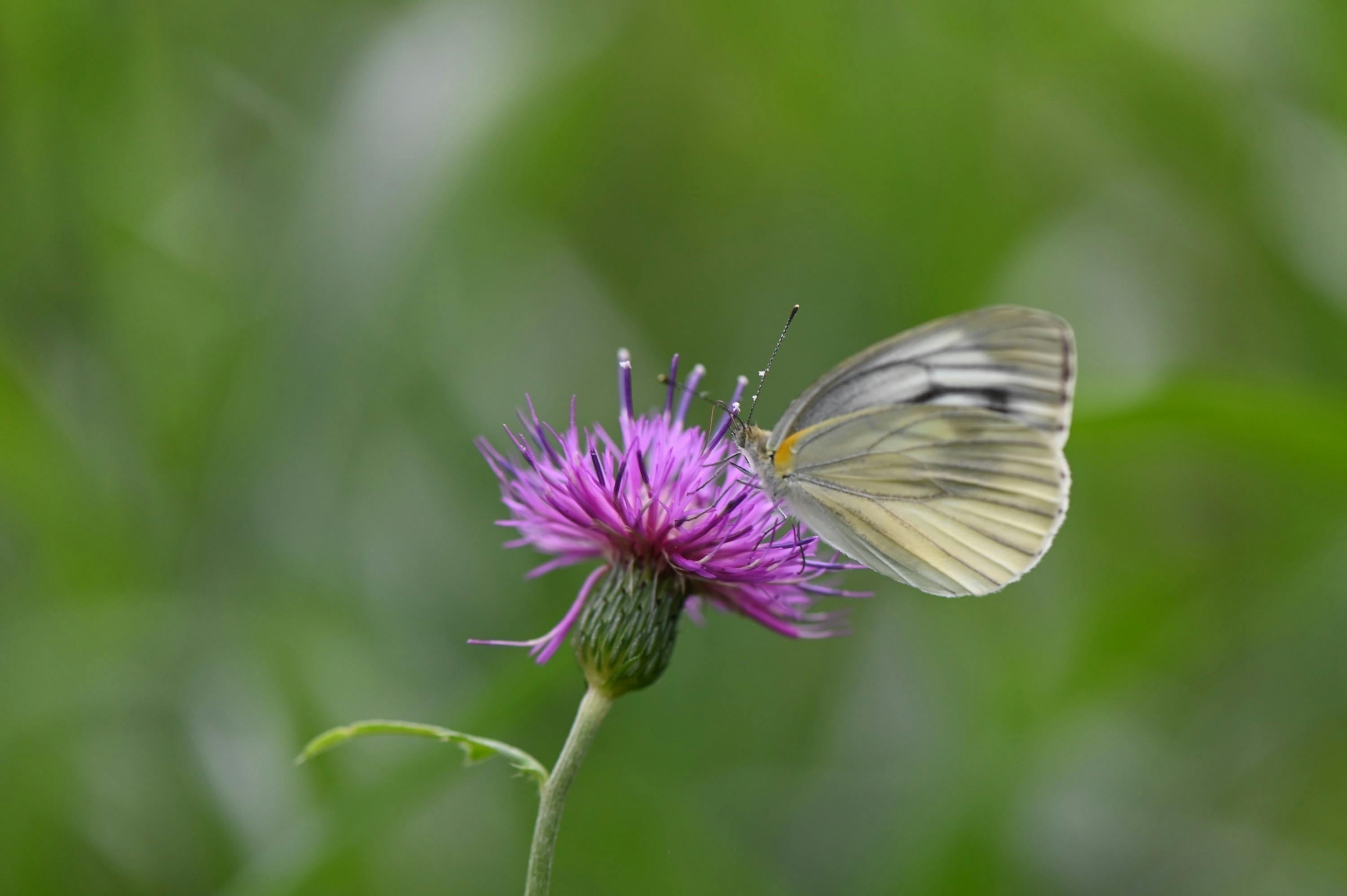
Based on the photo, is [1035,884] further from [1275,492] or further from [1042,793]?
[1275,492]

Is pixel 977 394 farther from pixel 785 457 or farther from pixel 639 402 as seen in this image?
pixel 639 402

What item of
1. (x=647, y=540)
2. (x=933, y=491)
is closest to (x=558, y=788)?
(x=647, y=540)

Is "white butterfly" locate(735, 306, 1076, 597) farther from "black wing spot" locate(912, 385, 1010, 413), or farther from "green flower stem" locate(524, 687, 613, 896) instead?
"green flower stem" locate(524, 687, 613, 896)

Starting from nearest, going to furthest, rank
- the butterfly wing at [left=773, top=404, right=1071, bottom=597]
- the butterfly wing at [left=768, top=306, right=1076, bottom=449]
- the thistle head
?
the thistle head
the butterfly wing at [left=768, top=306, right=1076, bottom=449]
the butterfly wing at [left=773, top=404, right=1071, bottom=597]

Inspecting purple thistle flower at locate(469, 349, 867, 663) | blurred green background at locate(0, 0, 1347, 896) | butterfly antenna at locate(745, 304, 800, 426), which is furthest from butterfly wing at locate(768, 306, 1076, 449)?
blurred green background at locate(0, 0, 1347, 896)

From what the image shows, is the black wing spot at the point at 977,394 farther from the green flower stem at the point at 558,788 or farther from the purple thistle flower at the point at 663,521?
the green flower stem at the point at 558,788

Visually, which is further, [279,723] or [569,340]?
[569,340]

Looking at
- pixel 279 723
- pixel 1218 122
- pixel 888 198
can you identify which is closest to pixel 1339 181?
pixel 1218 122
